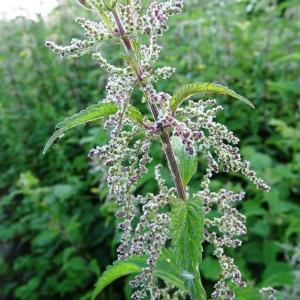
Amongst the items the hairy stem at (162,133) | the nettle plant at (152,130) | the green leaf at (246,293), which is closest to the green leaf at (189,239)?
the nettle plant at (152,130)

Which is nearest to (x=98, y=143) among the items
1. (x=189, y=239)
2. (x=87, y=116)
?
(x=87, y=116)

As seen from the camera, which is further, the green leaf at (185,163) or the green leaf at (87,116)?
the green leaf at (185,163)

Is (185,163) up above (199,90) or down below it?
below

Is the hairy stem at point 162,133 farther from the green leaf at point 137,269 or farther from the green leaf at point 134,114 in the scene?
the green leaf at point 137,269

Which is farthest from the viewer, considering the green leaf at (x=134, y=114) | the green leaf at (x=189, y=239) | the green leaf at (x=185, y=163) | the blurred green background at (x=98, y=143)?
the blurred green background at (x=98, y=143)

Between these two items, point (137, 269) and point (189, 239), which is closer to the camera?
point (189, 239)

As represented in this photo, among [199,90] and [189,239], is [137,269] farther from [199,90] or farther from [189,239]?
[199,90]
